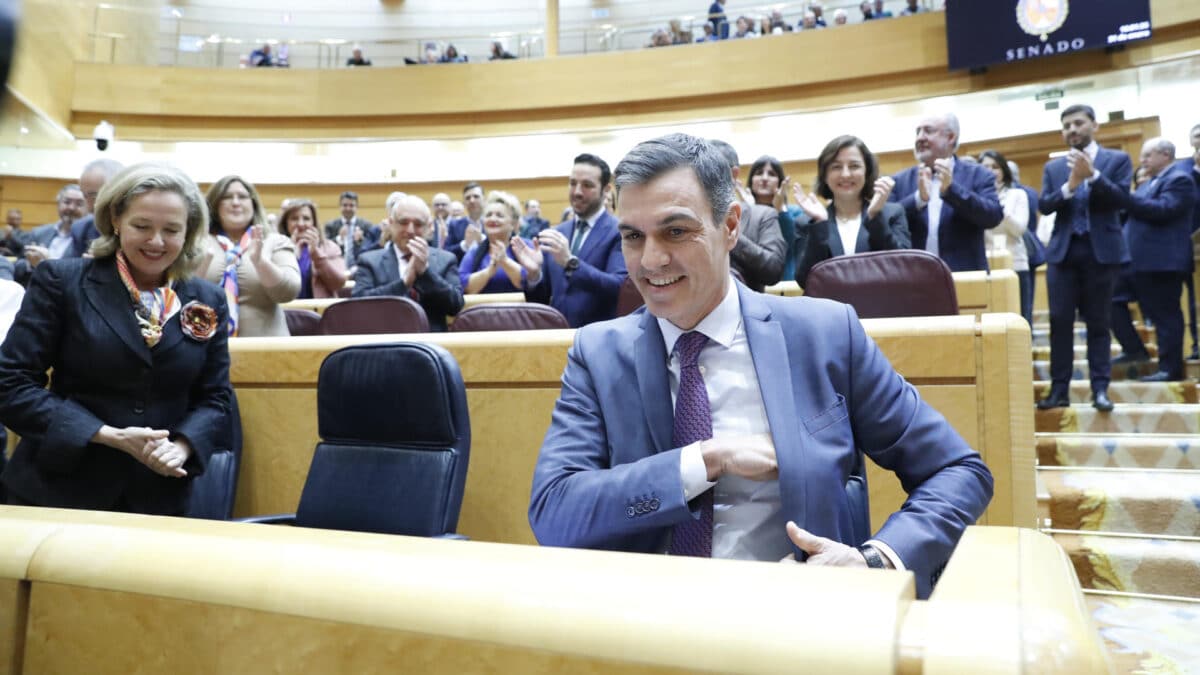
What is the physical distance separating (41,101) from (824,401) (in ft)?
33.4

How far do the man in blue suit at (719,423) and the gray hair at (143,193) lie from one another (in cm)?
96

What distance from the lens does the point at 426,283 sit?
2842 mm

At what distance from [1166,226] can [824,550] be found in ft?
11.8

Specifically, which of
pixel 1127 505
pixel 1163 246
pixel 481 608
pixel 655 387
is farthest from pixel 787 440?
pixel 1163 246

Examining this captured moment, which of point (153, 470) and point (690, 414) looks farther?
point (153, 470)

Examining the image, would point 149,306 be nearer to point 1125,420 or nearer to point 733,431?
point 733,431

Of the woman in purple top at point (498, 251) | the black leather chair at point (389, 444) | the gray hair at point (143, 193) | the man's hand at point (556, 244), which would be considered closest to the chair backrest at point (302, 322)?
the woman in purple top at point (498, 251)

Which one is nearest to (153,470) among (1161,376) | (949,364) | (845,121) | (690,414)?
(690,414)

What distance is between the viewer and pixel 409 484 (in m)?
1.47

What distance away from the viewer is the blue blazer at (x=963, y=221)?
2.82 metres

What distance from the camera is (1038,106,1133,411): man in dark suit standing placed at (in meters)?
3.04

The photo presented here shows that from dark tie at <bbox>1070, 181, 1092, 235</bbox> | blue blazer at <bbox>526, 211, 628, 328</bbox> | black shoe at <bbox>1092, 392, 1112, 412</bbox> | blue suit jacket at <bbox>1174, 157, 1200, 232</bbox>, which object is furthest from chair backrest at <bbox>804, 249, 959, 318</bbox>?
blue suit jacket at <bbox>1174, 157, 1200, 232</bbox>

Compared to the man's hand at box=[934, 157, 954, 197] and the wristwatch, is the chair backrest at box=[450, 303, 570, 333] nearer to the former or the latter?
the man's hand at box=[934, 157, 954, 197]

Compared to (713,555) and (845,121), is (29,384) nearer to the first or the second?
(713,555)
